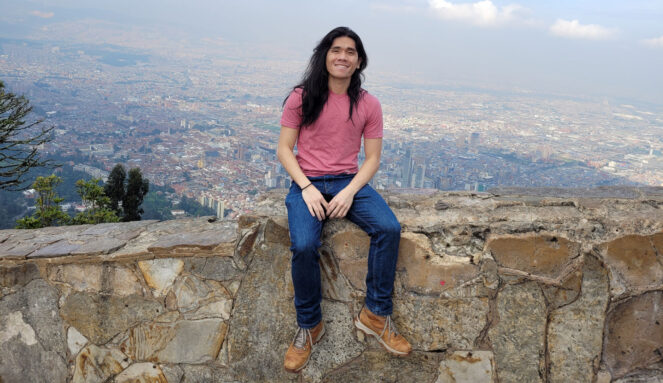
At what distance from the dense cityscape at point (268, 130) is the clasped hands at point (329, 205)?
23.8 inches

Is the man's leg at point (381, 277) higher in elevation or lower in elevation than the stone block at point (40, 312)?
higher

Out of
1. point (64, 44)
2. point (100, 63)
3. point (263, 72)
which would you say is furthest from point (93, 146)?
point (64, 44)

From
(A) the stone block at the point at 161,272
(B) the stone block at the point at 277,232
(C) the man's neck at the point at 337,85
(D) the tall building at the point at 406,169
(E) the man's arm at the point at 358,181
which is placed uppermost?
(C) the man's neck at the point at 337,85

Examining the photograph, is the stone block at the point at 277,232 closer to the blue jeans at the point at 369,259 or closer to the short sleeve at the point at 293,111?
the blue jeans at the point at 369,259

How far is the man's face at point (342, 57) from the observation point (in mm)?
1963

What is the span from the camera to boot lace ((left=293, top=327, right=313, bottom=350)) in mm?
1705

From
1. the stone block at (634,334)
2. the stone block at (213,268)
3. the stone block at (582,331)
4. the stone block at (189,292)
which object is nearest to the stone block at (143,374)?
the stone block at (189,292)

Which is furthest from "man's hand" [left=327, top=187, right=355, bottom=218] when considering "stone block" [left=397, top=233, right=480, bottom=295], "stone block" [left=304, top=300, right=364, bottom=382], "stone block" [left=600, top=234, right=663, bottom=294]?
"stone block" [left=600, top=234, right=663, bottom=294]

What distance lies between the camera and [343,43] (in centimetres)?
198

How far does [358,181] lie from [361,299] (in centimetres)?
47

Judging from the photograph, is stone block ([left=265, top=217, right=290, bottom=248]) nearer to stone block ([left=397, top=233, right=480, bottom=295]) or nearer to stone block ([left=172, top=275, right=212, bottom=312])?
stone block ([left=172, top=275, right=212, bottom=312])

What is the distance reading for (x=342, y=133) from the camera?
1947 millimetres

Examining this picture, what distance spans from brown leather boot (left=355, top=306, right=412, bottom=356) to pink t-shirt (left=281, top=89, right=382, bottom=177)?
625mm

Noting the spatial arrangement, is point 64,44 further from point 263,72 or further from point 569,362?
point 569,362
